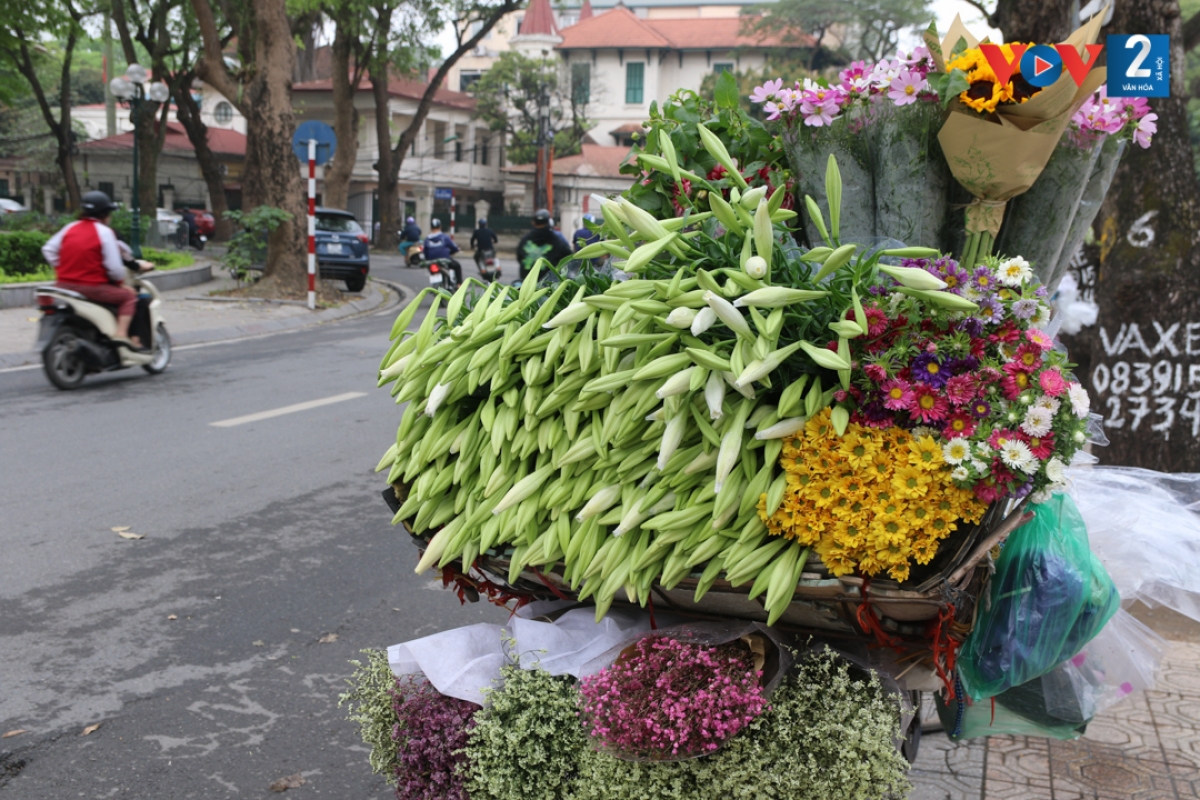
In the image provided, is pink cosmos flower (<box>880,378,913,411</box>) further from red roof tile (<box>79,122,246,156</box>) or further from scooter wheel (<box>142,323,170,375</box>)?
red roof tile (<box>79,122,246,156</box>)

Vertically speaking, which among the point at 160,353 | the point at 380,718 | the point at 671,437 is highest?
the point at 671,437

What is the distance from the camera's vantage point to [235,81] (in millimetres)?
16375

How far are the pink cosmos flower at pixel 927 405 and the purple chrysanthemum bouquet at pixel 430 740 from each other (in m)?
1.07

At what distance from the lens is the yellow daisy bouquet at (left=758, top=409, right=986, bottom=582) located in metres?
1.83

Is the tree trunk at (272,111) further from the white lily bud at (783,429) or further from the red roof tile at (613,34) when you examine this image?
the red roof tile at (613,34)

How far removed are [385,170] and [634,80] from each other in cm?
2770

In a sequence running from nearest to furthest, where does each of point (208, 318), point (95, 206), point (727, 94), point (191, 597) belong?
point (727, 94) < point (191, 597) < point (95, 206) < point (208, 318)

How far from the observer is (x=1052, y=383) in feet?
6.06

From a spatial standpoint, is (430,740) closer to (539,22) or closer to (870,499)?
(870,499)

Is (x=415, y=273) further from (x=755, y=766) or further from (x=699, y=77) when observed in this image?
(x=699, y=77)

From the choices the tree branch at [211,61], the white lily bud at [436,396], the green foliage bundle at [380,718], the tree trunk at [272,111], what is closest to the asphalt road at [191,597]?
the green foliage bundle at [380,718]

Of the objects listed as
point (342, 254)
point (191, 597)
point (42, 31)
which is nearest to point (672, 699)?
point (191, 597)

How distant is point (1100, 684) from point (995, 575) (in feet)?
1.74

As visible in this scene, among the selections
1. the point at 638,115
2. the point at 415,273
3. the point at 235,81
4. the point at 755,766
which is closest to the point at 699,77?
the point at 638,115
